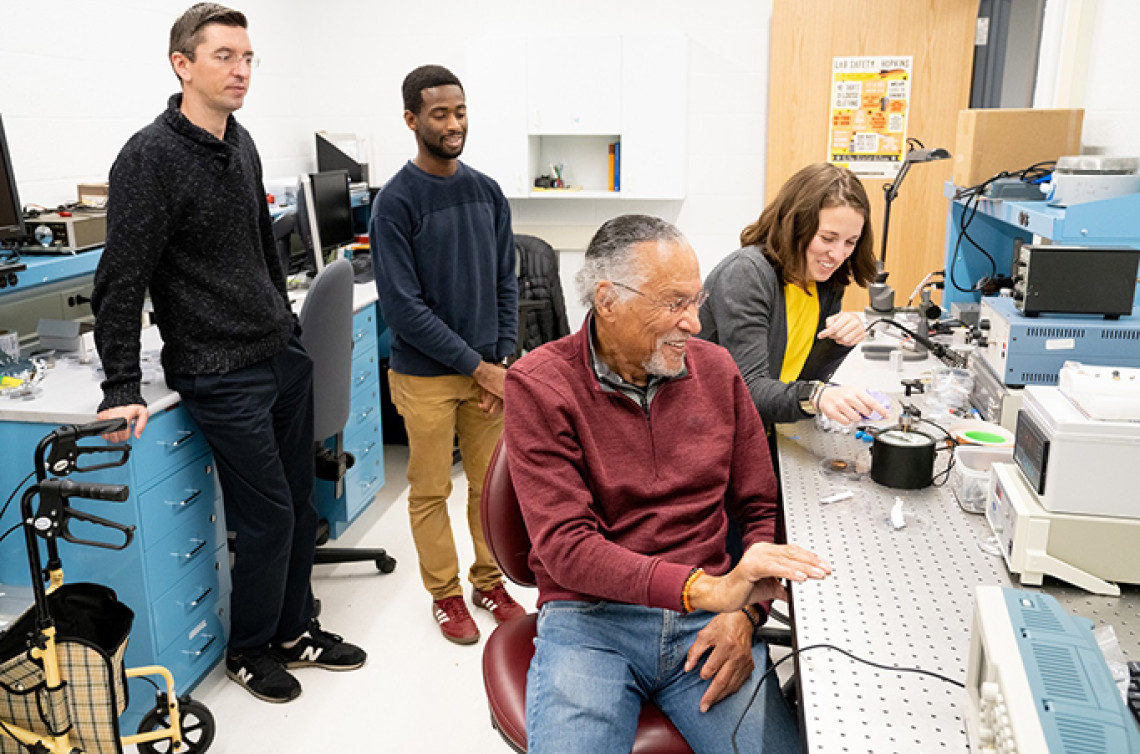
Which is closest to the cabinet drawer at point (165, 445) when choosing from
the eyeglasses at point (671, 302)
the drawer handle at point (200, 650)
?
the drawer handle at point (200, 650)

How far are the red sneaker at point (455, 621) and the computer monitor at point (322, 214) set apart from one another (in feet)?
5.15

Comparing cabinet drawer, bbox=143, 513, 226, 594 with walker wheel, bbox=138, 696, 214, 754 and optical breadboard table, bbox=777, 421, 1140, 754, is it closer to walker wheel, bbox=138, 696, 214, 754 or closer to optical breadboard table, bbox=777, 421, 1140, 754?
walker wheel, bbox=138, 696, 214, 754

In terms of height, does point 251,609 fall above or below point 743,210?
below

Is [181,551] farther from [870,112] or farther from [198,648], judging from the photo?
[870,112]

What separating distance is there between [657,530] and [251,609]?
1.34 m

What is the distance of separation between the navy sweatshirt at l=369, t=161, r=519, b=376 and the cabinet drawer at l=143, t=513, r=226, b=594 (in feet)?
2.15

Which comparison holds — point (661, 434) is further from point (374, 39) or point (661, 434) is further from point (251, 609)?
point (374, 39)

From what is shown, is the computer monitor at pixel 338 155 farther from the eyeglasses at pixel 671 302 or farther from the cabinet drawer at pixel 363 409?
the eyeglasses at pixel 671 302

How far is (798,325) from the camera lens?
6.76 feet

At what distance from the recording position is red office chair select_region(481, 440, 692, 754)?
4.85 ft

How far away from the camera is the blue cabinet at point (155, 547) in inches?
82.3

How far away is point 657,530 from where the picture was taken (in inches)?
60.1

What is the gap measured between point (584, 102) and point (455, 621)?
2628 mm

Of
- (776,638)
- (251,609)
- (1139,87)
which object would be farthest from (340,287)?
(1139,87)
